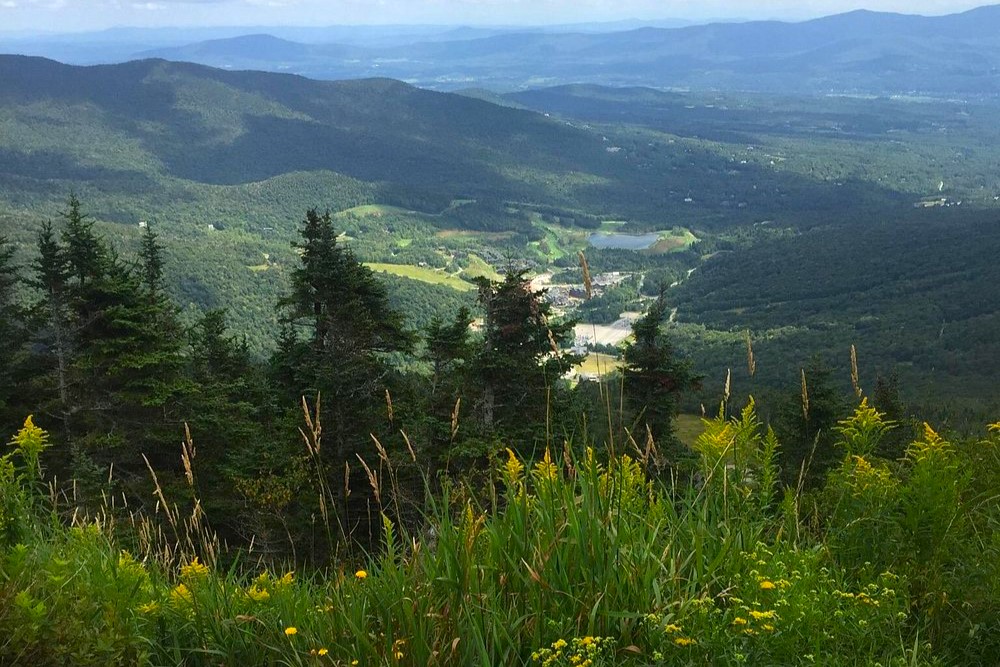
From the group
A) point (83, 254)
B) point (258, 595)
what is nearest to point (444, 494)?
point (258, 595)

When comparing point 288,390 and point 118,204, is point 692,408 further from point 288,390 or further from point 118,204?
point 118,204

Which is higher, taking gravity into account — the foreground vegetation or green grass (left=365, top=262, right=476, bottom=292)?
the foreground vegetation

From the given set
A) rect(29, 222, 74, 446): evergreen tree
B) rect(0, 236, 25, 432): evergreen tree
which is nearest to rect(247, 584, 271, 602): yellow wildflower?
rect(29, 222, 74, 446): evergreen tree

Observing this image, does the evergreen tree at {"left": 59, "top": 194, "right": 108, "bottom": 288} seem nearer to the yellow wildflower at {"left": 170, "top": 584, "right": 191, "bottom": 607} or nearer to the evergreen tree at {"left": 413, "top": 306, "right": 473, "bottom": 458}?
the evergreen tree at {"left": 413, "top": 306, "right": 473, "bottom": 458}

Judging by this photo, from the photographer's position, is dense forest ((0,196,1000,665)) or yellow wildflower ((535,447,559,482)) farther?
yellow wildflower ((535,447,559,482))

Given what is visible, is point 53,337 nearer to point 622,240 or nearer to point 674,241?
point 622,240

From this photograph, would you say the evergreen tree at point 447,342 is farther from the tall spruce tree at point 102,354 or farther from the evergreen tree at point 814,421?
the evergreen tree at point 814,421

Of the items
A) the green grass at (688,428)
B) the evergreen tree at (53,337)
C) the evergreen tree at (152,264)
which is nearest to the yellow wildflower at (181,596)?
the evergreen tree at (53,337)
